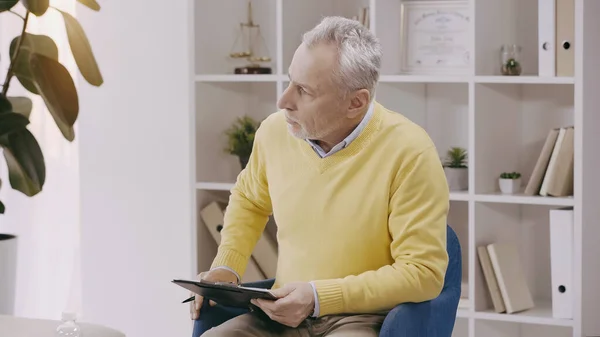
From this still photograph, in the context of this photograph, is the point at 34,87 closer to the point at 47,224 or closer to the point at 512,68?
the point at 512,68

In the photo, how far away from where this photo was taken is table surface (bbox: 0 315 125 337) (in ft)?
7.25

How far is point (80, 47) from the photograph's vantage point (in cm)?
134

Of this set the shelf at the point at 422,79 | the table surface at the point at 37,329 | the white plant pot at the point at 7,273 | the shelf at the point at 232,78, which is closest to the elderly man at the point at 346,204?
the table surface at the point at 37,329

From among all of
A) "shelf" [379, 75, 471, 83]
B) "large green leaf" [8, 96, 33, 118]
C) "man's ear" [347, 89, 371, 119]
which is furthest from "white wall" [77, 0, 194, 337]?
"large green leaf" [8, 96, 33, 118]

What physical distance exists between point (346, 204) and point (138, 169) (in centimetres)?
147

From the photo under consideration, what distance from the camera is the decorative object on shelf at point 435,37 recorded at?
3473mm

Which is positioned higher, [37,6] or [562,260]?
[37,6]

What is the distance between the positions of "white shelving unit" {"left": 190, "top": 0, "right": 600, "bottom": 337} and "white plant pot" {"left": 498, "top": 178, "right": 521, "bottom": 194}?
5 centimetres

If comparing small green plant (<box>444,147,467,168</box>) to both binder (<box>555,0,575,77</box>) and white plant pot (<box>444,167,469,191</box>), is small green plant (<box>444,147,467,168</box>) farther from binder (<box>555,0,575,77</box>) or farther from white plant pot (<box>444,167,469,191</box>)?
binder (<box>555,0,575,77</box>)

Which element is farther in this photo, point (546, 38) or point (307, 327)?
point (546, 38)

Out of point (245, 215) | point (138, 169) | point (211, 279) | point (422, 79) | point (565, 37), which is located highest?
point (565, 37)

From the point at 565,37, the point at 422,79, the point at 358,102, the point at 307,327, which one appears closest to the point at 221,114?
the point at 422,79

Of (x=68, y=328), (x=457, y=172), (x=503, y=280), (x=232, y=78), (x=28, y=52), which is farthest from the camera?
(x=232, y=78)

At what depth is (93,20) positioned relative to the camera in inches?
144
